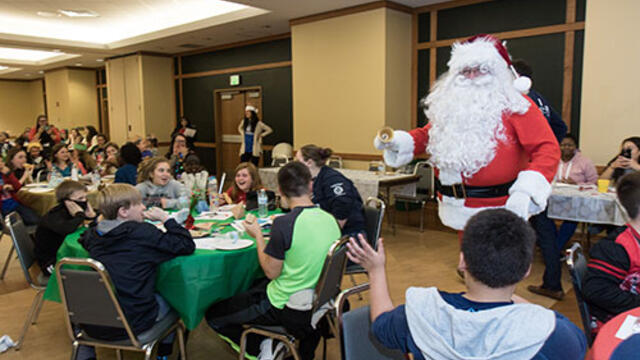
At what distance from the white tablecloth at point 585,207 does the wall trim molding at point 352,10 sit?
368 centimetres

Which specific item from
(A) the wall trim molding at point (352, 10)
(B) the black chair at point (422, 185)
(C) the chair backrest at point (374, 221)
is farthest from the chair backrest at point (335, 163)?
(C) the chair backrest at point (374, 221)

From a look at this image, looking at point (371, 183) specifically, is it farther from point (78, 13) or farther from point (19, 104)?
point (19, 104)

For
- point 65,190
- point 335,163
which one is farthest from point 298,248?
point 335,163

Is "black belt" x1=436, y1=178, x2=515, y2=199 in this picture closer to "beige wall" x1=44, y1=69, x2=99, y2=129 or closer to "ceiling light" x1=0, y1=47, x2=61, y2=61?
"ceiling light" x1=0, y1=47, x2=61, y2=61

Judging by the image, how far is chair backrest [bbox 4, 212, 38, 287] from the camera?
2711mm

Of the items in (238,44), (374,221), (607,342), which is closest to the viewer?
(607,342)

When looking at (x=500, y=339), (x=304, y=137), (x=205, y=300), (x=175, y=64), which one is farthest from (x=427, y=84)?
(x=175, y=64)

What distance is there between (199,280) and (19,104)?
19.4 m

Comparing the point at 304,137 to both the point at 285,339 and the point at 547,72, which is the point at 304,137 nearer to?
the point at 547,72

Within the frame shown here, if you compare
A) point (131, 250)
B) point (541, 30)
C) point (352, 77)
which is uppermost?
point (541, 30)

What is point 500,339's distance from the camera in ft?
3.37

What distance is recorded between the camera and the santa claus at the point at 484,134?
2.18 metres

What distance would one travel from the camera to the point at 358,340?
148 centimetres

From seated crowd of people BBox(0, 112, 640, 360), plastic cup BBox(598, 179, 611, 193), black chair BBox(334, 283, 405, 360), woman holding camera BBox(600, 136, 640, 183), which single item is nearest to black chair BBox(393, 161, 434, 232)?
seated crowd of people BBox(0, 112, 640, 360)
